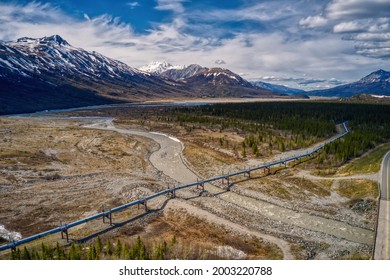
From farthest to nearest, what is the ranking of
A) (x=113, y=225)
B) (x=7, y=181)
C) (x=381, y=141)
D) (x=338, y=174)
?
(x=381, y=141) < (x=338, y=174) < (x=7, y=181) < (x=113, y=225)

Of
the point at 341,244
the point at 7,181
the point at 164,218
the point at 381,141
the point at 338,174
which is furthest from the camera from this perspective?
the point at 381,141

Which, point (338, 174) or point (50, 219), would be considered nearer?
point (50, 219)

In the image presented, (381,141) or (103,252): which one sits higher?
(381,141)

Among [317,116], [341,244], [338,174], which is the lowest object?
[341,244]

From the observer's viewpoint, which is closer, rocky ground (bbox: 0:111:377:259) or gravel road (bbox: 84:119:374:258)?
rocky ground (bbox: 0:111:377:259)

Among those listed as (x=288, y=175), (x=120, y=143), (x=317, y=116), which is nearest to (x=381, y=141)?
(x=288, y=175)

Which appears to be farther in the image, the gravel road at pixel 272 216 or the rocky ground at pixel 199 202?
the gravel road at pixel 272 216

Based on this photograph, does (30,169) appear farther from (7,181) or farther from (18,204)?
(18,204)

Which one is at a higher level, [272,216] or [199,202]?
[199,202]

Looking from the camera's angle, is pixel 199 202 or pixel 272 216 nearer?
pixel 272 216
